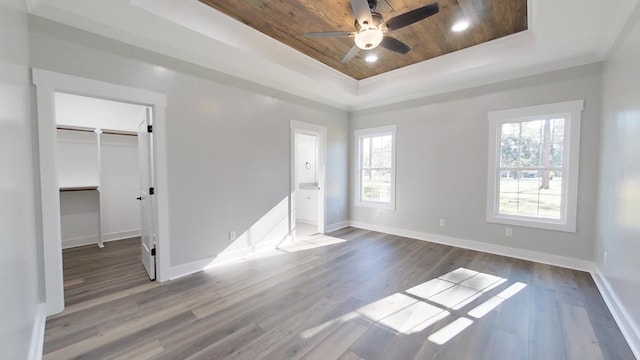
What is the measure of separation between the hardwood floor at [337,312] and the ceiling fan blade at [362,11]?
2662 mm

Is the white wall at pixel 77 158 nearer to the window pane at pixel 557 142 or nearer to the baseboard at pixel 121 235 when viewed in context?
the baseboard at pixel 121 235

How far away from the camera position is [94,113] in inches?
170

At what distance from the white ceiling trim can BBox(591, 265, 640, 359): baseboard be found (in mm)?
2529

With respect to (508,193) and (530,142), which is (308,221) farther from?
(530,142)

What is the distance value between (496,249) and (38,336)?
5.23 meters

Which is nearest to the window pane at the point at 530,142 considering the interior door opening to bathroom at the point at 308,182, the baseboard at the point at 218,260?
the interior door opening to bathroom at the point at 308,182

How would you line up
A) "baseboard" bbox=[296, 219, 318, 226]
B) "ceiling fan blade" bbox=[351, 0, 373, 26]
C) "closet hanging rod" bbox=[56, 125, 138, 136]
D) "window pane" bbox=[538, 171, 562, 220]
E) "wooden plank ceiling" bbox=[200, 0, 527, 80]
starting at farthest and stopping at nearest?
"baseboard" bbox=[296, 219, 318, 226] < "closet hanging rod" bbox=[56, 125, 138, 136] < "window pane" bbox=[538, 171, 562, 220] < "wooden plank ceiling" bbox=[200, 0, 527, 80] < "ceiling fan blade" bbox=[351, 0, 373, 26]

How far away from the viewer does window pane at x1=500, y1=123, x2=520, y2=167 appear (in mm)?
3750

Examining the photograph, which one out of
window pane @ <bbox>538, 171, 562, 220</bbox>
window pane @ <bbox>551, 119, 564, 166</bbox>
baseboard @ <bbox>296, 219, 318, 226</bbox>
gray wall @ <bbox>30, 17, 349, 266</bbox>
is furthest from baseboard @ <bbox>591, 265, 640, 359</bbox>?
baseboard @ <bbox>296, 219, 318, 226</bbox>

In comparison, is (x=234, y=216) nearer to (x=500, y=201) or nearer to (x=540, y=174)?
(x=500, y=201)

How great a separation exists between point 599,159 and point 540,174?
1.96 feet

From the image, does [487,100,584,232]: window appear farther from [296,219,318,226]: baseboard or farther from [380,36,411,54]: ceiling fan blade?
[296,219,318,226]: baseboard

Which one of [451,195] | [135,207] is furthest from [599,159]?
[135,207]

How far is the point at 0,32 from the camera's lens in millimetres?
1215
